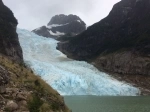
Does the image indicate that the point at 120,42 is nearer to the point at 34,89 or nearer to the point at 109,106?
the point at 109,106

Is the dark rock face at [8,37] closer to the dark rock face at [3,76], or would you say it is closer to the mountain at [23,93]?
the mountain at [23,93]

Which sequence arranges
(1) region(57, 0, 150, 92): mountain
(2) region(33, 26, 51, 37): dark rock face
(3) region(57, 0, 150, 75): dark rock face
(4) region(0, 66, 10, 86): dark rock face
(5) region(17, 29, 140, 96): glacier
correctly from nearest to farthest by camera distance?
(4) region(0, 66, 10, 86): dark rock face → (5) region(17, 29, 140, 96): glacier → (1) region(57, 0, 150, 92): mountain → (3) region(57, 0, 150, 75): dark rock face → (2) region(33, 26, 51, 37): dark rock face

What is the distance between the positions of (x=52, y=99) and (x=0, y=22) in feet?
280

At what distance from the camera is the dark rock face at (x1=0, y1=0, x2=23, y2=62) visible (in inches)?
3493

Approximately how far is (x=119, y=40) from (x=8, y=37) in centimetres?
4552

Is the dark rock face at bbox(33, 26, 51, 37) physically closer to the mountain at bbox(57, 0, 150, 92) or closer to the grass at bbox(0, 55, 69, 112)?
the mountain at bbox(57, 0, 150, 92)

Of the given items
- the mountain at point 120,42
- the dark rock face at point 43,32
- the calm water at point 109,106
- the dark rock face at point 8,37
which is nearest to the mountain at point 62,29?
the dark rock face at point 43,32

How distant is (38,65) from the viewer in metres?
86.7

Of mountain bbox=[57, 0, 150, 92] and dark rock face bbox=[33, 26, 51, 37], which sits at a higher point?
dark rock face bbox=[33, 26, 51, 37]

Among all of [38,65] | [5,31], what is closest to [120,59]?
[38,65]

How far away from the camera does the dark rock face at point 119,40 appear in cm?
10438

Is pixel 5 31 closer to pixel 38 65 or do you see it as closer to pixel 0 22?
pixel 0 22

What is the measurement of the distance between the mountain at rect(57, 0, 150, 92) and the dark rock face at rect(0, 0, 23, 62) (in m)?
29.7

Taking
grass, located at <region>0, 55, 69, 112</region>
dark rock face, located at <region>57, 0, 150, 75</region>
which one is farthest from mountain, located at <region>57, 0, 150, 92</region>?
grass, located at <region>0, 55, 69, 112</region>
